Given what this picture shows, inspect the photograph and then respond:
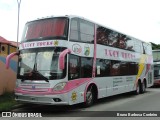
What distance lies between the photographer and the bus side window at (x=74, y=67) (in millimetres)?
11016

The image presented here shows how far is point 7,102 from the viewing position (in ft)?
40.4

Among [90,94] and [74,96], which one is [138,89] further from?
[74,96]

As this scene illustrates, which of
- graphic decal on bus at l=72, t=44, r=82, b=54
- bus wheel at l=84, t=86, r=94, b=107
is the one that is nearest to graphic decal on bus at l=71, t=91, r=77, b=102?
bus wheel at l=84, t=86, r=94, b=107

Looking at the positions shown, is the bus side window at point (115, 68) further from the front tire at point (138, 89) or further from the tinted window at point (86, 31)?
the front tire at point (138, 89)

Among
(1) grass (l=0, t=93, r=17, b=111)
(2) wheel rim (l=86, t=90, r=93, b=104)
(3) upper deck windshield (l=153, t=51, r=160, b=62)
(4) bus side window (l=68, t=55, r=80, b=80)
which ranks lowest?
(1) grass (l=0, t=93, r=17, b=111)

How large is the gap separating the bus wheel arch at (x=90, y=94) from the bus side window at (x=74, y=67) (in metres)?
→ 0.99

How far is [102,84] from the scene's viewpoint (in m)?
13.7

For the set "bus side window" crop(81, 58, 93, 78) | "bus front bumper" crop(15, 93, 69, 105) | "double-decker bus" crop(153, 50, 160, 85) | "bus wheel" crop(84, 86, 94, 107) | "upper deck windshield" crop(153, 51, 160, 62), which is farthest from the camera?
"upper deck windshield" crop(153, 51, 160, 62)

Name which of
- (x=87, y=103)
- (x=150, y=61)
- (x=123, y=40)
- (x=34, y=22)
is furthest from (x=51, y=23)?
(x=150, y=61)

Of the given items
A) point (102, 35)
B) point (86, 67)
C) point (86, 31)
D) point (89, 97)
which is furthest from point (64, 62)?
point (102, 35)

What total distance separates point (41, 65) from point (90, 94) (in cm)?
284

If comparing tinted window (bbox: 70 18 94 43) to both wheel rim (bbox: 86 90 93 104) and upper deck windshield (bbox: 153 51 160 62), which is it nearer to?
wheel rim (bbox: 86 90 93 104)

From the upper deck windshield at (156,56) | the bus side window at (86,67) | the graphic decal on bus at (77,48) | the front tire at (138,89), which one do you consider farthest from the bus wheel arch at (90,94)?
the upper deck windshield at (156,56)

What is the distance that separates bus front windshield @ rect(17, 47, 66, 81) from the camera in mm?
10648
